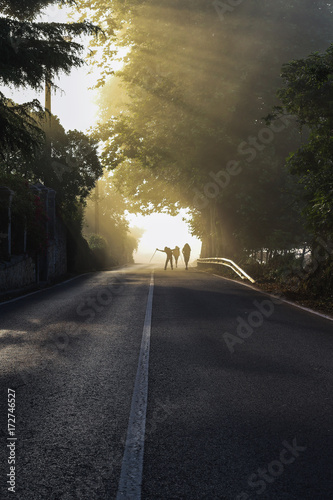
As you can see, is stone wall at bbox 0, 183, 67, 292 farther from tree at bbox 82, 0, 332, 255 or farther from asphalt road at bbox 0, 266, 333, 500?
tree at bbox 82, 0, 332, 255

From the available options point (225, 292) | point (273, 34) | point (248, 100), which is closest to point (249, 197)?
point (248, 100)

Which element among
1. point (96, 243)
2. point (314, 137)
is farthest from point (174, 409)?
point (96, 243)

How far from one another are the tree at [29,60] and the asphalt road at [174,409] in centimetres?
608

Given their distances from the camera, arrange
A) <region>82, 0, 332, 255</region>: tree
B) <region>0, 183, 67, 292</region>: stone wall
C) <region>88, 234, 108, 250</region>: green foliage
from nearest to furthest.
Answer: <region>0, 183, 67, 292</region>: stone wall, <region>82, 0, 332, 255</region>: tree, <region>88, 234, 108, 250</region>: green foliage

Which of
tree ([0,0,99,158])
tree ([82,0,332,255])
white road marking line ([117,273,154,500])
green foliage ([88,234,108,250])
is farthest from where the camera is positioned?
green foliage ([88,234,108,250])

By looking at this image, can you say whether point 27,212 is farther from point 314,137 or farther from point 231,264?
A: point 231,264

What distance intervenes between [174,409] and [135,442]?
0.88 metres

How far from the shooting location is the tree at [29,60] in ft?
44.2

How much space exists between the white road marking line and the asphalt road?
32 millimetres

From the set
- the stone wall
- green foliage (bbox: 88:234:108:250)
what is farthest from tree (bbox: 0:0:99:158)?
green foliage (bbox: 88:234:108:250)

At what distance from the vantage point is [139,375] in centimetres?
597

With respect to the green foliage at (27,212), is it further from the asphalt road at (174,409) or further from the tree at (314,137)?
the tree at (314,137)

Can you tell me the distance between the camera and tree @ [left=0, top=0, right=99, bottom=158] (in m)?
13.5

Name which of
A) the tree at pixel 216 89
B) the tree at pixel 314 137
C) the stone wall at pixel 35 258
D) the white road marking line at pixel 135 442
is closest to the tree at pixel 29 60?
the stone wall at pixel 35 258
